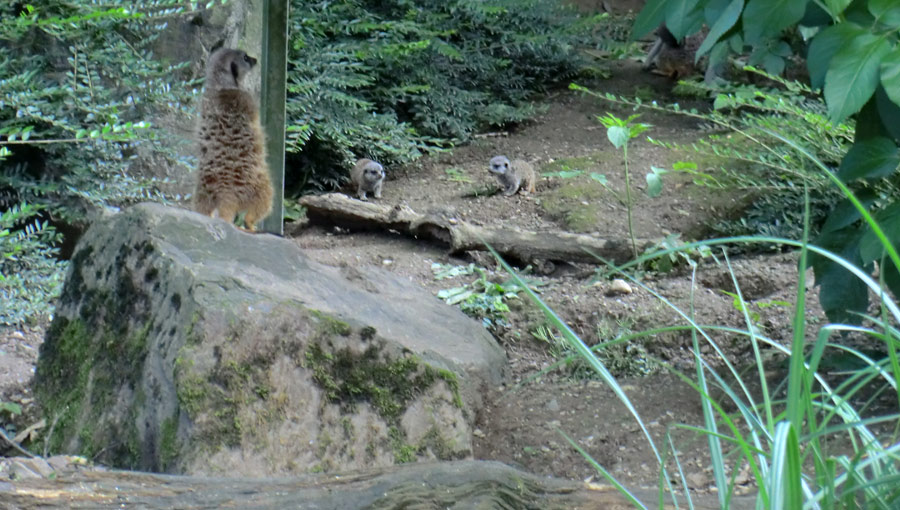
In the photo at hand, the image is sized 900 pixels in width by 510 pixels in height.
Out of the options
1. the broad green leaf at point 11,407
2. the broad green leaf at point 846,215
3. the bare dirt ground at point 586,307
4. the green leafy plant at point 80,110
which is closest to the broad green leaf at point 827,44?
A: the broad green leaf at point 846,215

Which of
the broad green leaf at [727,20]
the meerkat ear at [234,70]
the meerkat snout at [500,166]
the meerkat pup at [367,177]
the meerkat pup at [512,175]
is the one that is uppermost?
the meerkat ear at [234,70]

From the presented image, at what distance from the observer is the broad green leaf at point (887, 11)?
2.22 metres

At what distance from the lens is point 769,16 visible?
7.59 ft

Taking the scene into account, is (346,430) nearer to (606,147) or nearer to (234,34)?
(234,34)

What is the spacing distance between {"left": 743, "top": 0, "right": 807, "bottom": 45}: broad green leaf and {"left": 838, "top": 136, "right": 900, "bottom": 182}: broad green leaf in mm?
517

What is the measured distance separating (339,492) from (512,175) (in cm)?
540

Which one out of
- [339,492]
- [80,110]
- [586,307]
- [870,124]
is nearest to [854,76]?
[870,124]

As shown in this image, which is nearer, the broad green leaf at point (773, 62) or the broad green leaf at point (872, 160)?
the broad green leaf at point (872, 160)

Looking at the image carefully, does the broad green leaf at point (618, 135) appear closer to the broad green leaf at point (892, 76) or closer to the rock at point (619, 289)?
the rock at point (619, 289)

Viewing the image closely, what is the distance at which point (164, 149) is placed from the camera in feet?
16.2

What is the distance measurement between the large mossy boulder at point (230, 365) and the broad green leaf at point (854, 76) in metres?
1.51

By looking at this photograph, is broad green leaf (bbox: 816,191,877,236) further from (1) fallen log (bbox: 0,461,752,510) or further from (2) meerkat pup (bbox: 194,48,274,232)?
(2) meerkat pup (bbox: 194,48,274,232)

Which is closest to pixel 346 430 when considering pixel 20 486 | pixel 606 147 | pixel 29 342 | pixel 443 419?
pixel 443 419

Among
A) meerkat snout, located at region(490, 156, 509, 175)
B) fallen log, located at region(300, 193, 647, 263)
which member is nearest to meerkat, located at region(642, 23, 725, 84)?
meerkat snout, located at region(490, 156, 509, 175)
